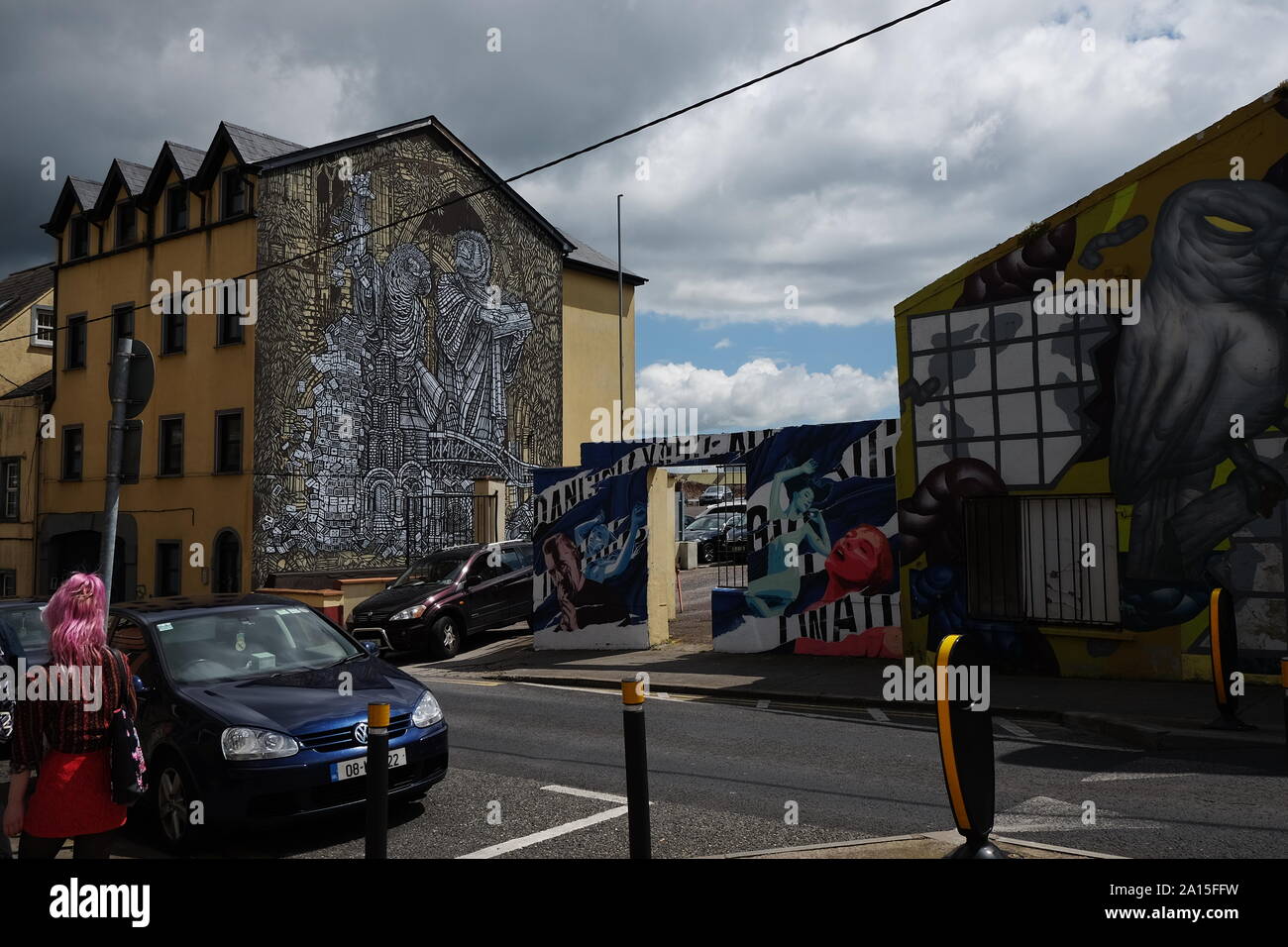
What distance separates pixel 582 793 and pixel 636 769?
8.52 ft

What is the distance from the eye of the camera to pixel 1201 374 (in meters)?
11.5

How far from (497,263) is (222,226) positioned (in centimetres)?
723

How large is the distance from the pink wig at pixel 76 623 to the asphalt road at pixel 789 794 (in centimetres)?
249

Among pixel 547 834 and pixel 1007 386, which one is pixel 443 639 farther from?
pixel 547 834

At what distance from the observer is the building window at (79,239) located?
29781 millimetres

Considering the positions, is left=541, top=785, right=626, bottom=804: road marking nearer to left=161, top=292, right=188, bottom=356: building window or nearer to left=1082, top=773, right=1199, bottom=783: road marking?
left=1082, top=773, right=1199, bottom=783: road marking

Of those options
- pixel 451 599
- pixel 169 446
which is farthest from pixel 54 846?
pixel 169 446

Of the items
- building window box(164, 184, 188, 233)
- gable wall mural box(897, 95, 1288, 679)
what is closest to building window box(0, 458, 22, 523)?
building window box(164, 184, 188, 233)

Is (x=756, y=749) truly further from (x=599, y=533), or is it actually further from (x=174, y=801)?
(x=599, y=533)

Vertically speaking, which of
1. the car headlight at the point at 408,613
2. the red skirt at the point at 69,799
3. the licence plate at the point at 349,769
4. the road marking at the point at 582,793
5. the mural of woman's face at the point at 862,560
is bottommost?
the road marking at the point at 582,793

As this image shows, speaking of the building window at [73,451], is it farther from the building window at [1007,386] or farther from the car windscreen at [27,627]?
the building window at [1007,386]

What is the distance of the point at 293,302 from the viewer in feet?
82.8

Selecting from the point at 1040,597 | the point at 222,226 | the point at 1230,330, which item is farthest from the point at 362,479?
the point at 1230,330

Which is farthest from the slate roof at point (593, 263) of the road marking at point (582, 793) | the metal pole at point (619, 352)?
the road marking at point (582, 793)
